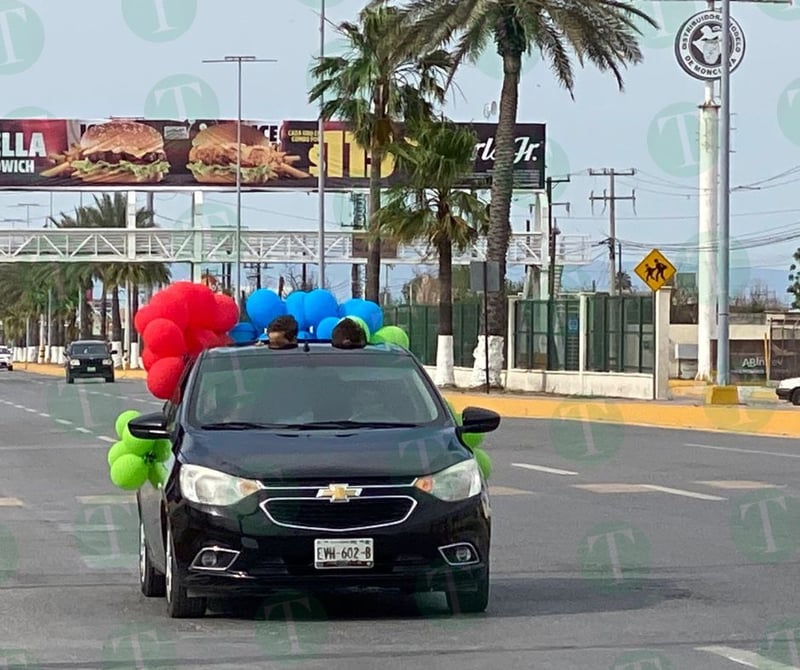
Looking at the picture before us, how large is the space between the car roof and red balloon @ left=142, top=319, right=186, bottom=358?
1.42 metres

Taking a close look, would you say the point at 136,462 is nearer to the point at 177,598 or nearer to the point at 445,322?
the point at 177,598

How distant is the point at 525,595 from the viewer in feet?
35.3

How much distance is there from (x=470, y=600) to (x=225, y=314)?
3600mm

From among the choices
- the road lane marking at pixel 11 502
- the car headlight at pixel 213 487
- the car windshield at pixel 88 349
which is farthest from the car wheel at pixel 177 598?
the car windshield at pixel 88 349

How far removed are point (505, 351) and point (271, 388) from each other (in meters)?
37.6

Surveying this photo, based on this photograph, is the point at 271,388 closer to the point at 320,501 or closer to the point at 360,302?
the point at 320,501

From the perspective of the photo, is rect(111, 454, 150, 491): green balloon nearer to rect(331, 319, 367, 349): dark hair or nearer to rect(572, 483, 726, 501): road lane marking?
rect(331, 319, 367, 349): dark hair

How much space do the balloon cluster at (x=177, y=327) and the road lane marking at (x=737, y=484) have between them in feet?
24.9

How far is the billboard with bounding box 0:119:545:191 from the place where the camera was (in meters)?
79.3

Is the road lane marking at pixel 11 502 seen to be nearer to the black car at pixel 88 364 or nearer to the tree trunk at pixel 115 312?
the black car at pixel 88 364

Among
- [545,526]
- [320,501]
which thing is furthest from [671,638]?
[545,526]

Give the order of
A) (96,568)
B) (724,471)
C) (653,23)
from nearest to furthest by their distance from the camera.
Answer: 1. (96,568)
2. (724,471)
3. (653,23)

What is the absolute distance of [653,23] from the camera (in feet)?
137

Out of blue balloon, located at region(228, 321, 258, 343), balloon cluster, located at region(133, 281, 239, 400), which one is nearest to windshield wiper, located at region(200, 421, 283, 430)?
balloon cluster, located at region(133, 281, 239, 400)
